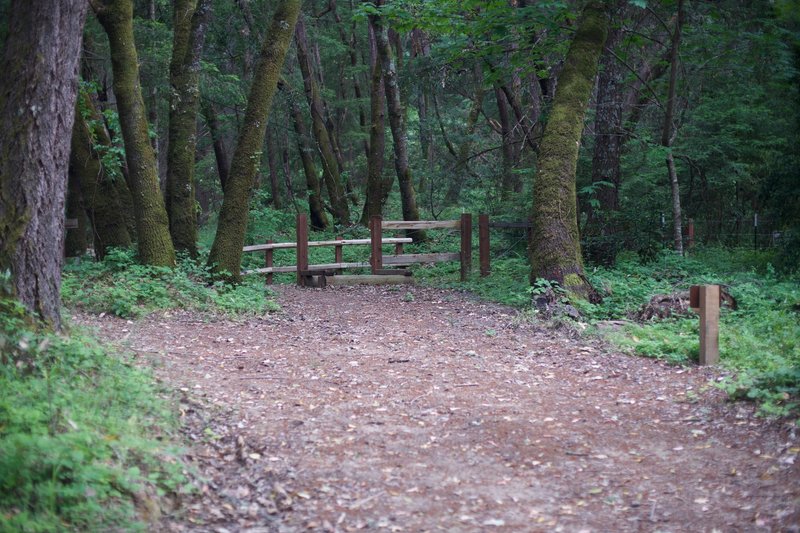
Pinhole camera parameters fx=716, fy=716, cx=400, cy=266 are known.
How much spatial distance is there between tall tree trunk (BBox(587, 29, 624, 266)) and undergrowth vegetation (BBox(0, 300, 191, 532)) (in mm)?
10297

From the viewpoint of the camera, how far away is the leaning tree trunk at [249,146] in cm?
1207

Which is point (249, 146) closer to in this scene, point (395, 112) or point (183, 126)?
point (183, 126)

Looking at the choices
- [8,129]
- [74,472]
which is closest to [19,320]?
[8,129]

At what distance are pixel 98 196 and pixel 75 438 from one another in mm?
11038

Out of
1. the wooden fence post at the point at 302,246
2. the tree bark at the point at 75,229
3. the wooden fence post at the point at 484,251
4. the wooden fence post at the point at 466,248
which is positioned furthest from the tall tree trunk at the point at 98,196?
the wooden fence post at the point at 484,251

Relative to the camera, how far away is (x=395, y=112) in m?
17.9

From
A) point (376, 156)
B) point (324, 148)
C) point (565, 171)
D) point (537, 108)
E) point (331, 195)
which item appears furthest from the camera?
point (331, 195)

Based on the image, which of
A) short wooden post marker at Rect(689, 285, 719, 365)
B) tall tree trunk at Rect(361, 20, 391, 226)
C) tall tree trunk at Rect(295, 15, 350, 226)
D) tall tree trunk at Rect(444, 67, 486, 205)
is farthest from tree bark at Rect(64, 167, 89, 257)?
short wooden post marker at Rect(689, 285, 719, 365)

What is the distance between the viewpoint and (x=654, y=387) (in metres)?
6.69

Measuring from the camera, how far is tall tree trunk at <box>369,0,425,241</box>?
1728 centimetres

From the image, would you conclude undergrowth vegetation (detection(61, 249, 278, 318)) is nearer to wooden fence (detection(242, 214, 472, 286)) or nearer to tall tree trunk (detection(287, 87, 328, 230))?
wooden fence (detection(242, 214, 472, 286))

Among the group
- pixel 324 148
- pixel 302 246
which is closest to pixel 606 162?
pixel 302 246

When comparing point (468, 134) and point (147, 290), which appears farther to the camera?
point (468, 134)

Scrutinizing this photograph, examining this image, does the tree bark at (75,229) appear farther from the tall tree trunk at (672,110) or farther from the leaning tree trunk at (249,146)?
the tall tree trunk at (672,110)
